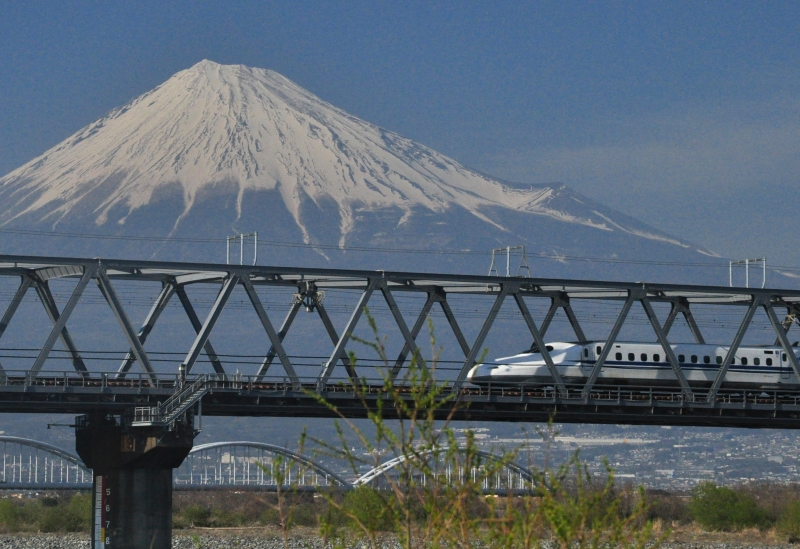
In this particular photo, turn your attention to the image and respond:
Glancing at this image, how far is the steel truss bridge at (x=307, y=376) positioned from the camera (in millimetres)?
56156

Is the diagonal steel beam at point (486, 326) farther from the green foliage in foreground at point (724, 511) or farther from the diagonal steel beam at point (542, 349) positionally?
the green foliage in foreground at point (724, 511)

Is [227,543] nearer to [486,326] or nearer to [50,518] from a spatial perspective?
[486,326]

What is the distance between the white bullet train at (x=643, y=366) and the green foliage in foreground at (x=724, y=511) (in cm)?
2109

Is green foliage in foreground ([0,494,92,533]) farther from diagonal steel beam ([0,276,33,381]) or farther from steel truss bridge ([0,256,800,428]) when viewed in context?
diagonal steel beam ([0,276,33,381])

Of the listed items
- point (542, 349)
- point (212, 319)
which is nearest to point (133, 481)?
point (212, 319)

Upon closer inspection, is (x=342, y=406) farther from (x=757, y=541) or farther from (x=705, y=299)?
(x=757, y=541)

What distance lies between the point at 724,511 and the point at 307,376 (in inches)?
1780

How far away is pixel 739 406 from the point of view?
66.1 m

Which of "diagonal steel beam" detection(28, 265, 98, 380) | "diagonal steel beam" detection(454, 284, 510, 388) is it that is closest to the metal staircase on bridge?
"diagonal steel beam" detection(28, 265, 98, 380)

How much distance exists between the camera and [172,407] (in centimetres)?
5644

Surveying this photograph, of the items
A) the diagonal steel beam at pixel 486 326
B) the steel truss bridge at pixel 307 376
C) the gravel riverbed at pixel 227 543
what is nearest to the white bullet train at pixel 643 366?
the steel truss bridge at pixel 307 376

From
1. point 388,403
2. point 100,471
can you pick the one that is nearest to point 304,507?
point 388,403

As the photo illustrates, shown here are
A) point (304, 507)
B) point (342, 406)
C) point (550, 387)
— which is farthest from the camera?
point (304, 507)

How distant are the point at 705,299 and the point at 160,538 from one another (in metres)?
36.8
